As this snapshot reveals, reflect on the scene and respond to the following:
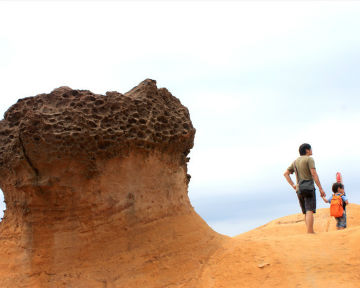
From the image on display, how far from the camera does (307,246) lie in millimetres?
5113

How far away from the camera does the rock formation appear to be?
15.8 feet

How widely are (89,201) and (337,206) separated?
A: 372 centimetres

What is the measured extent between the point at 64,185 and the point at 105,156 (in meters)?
0.59

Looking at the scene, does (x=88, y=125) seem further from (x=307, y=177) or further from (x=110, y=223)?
(x=307, y=177)

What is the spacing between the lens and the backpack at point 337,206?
6352mm

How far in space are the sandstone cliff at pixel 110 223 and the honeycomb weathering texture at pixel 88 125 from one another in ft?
0.04

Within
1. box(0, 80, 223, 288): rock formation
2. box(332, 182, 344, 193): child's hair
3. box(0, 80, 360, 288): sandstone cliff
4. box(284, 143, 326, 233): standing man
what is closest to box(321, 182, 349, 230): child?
box(332, 182, 344, 193): child's hair

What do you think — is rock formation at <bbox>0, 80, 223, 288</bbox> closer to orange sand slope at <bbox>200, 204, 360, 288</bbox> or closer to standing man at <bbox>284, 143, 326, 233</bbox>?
orange sand slope at <bbox>200, 204, 360, 288</bbox>

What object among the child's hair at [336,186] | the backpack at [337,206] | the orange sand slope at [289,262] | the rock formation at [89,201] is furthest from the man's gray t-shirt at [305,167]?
the rock formation at [89,201]

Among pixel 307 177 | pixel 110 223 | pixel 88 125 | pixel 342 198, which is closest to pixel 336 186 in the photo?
pixel 342 198

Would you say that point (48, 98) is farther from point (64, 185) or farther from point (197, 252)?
point (197, 252)

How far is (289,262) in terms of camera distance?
4.83 metres

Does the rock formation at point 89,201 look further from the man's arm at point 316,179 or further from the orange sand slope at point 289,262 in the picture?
the man's arm at point 316,179

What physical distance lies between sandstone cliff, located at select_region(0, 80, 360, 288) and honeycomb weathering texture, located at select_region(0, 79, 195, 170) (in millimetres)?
13
